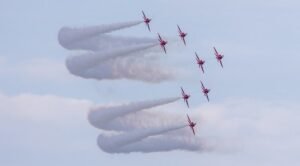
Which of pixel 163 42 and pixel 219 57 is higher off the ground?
pixel 163 42

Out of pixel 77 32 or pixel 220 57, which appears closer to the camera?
pixel 77 32

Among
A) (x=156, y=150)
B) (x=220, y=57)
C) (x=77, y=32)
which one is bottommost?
(x=156, y=150)

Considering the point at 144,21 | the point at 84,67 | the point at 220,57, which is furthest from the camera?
the point at 220,57

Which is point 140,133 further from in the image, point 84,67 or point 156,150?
point 84,67

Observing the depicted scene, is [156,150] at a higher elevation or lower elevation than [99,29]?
lower

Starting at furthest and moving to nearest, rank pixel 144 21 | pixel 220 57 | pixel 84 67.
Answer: pixel 220 57 → pixel 144 21 → pixel 84 67

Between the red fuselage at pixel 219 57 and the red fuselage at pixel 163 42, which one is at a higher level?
the red fuselage at pixel 163 42

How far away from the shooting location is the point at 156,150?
383 ft

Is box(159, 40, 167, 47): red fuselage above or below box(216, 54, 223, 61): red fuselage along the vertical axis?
above

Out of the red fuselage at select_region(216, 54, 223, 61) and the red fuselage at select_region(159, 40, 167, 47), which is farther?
the red fuselage at select_region(216, 54, 223, 61)

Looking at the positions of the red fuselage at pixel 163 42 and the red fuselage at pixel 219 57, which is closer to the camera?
the red fuselage at pixel 163 42

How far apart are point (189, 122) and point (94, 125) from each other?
1496 cm

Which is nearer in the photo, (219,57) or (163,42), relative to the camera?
(163,42)

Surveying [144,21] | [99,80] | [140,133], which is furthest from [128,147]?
[144,21]
